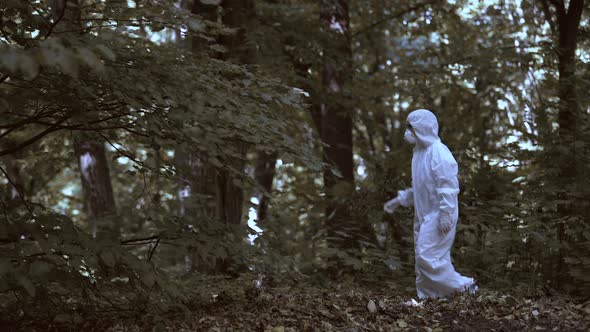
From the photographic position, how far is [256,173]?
15.9 metres

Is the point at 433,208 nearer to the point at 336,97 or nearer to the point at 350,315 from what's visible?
the point at 350,315

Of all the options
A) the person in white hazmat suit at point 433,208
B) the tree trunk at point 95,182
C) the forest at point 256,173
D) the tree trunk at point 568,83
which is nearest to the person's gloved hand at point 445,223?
the person in white hazmat suit at point 433,208

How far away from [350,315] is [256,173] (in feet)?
34.7

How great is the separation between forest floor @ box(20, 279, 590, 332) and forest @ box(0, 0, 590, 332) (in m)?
0.03

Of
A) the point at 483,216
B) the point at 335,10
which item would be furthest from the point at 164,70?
the point at 335,10

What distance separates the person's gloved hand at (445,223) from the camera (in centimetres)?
695

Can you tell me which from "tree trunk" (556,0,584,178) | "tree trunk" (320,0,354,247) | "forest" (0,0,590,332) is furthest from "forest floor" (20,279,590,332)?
"tree trunk" (320,0,354,247)

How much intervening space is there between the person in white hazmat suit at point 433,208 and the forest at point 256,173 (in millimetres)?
276

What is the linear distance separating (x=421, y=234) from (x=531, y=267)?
2.49 meters

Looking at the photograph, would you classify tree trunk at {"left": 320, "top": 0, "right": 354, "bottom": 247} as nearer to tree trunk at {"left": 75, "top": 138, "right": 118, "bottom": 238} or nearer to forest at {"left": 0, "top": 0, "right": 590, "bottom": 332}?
forest at {"left": 0, "top": 0, "right": 590, "bottom": 332}

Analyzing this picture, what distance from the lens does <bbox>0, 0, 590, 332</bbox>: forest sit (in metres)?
4.62

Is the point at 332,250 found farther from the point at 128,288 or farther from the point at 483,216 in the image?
the point at 128,288

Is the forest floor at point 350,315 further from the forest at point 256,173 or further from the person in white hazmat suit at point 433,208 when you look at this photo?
the person in white hazmat suit at point 433,208

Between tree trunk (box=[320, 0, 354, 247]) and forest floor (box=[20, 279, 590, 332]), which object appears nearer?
forest floor (box=[20, 279, 590, 332])
